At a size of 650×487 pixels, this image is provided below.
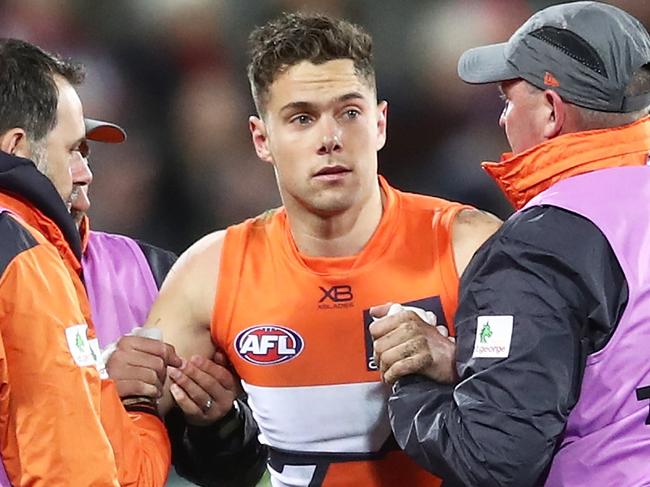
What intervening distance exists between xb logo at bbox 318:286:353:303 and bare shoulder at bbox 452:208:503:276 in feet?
0.85

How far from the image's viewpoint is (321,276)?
8.45ft

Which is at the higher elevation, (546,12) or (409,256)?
(546,12)

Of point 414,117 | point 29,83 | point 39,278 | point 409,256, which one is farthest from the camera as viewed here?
point 414,117

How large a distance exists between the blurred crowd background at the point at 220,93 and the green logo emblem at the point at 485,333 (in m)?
3.24

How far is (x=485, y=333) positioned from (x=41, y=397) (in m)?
0.78

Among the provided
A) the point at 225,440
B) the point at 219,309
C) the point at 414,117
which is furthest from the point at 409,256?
the point at 414,117

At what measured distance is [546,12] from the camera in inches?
86.5

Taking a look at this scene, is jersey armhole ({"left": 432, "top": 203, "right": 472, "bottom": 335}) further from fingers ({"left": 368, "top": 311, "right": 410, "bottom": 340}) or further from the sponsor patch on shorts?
the sponsor patch on shorts

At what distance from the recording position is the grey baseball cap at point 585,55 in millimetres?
2066

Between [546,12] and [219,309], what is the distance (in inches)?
39.9

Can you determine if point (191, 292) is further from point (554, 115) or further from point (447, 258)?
point (554, 115)

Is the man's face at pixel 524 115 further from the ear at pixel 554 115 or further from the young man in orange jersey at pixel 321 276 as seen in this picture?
the young man in orange jersey at pixel 321 276

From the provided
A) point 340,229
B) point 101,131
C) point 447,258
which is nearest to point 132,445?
point 340,229

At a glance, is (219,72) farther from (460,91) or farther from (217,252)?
(217,252)
